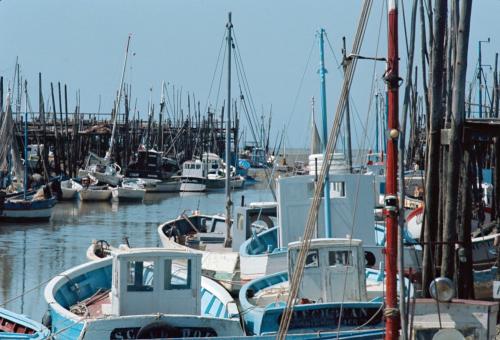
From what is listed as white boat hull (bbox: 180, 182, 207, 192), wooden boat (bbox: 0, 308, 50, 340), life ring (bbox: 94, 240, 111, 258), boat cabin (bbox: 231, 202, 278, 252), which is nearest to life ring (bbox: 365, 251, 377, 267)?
boat cabin (bbox: 231, 202, 278, 252)

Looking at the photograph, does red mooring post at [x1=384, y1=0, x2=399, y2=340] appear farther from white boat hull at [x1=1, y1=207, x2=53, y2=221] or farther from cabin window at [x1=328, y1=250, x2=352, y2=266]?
white boat hull at [x1=1, y1=207, x2=53, y2=221]

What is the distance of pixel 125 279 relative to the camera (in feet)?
49.5

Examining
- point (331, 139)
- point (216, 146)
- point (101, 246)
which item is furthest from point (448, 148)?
point (216, 146)

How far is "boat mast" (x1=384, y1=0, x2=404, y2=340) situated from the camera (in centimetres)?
978

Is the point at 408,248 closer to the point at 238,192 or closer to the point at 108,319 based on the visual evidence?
the point at 108,319

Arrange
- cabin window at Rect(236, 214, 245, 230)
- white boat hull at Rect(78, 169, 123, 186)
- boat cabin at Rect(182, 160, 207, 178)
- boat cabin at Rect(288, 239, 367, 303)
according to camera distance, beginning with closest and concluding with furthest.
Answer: boat cabin at Rect(288, 239, 367, 303), cabin window at Rect(236, 214, 245, 230), white boat hull at Rect(78, 169, 123, 186), boat cabin at Rect(182, 160, 207, 178)

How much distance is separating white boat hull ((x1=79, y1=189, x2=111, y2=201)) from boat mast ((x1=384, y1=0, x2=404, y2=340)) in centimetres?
5167

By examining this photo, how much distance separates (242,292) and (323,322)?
7.76 feet

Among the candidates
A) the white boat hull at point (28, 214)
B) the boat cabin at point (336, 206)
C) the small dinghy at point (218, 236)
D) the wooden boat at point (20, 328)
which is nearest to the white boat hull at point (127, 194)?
the white boat hull at point (28, 214)

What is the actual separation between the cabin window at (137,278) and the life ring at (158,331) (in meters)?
1.18

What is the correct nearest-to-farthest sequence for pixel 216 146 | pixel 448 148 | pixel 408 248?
1. pixel 448 148
2. pixel 408 248
3. pixel 216 146

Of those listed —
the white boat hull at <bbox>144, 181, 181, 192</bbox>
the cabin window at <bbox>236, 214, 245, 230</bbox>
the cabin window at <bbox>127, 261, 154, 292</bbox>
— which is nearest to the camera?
A: the cabin window at <bbox>127, 261, 154, 292</bbox>

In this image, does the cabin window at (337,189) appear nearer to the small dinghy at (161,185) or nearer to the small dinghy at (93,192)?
the small dinghy at (93,192)

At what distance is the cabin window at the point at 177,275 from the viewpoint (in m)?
15.3
